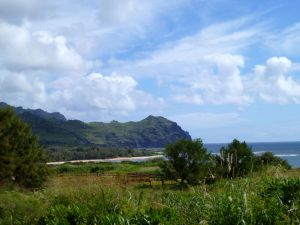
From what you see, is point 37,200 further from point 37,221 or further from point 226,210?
point 226,210

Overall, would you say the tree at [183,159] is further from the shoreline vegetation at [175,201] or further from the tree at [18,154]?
the shoreline vegetation at [175,201]

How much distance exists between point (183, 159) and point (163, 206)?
110ft

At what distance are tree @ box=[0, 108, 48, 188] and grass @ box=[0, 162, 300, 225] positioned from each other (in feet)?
68.5

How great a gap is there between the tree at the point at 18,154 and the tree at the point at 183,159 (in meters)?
9.81

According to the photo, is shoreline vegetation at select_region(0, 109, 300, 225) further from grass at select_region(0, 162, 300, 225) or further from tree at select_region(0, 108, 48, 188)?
tree at select_region(0, 108, 48, 188)

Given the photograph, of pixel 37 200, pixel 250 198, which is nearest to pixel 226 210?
pixel 250 198

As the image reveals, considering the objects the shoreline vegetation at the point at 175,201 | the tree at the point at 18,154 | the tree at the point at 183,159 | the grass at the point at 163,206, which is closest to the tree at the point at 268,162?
the shoreline vegetation at the point at 175,201

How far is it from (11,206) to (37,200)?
2.58ft

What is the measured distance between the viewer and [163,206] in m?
7.63

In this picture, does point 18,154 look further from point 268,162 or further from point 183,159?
point 268,162

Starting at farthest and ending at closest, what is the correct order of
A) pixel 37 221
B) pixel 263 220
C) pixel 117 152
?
pixel 117 152 < pixel 37 221 < pixel 263 220

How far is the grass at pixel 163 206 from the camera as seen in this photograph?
616cm

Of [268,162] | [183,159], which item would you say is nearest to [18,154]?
[183,159]

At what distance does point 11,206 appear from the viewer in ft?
39.4
